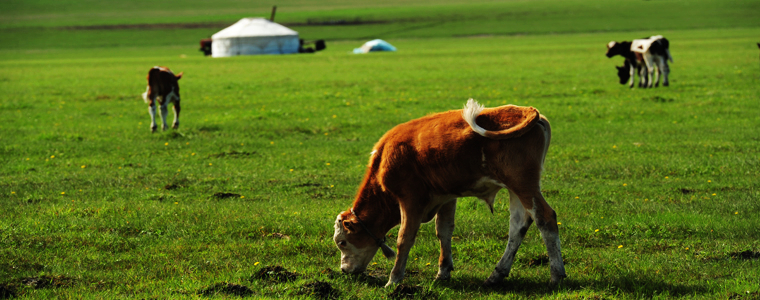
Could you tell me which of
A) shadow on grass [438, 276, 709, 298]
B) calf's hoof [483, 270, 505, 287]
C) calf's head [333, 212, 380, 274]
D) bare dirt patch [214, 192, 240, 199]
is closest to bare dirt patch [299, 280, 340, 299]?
calf's head [333, 212, 380, 274]

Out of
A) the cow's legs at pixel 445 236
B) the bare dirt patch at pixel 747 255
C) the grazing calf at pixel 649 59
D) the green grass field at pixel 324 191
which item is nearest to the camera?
the green grass field at pixel 324 191

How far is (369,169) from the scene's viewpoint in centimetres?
695

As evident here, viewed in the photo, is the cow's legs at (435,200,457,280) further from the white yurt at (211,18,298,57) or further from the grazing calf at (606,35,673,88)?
the white yurt at (211,18,298,57)

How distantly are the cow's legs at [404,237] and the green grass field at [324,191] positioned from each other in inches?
6.0

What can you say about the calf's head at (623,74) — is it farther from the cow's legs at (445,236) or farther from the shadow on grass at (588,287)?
the shadow on grass at (588,287)

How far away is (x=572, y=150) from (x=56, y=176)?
33.3 feet

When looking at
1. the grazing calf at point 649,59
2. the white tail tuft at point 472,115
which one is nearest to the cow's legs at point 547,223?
the white tail tuft at point 472,115

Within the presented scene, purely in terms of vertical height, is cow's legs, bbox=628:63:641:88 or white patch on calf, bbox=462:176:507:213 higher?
white patch on calf, bbox=462:176:507:213

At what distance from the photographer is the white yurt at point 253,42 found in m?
80.6

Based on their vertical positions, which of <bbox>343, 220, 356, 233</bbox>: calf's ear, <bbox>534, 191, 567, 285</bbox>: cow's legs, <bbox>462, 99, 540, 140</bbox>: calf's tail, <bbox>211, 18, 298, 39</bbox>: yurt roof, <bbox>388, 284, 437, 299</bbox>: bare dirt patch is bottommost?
<bbox>211, 18, 298, 39</bbox>: yurt roof

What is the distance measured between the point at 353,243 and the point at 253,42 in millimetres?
76433

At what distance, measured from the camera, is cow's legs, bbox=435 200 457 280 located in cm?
700

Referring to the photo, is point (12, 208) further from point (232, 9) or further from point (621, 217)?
point (232, 9)

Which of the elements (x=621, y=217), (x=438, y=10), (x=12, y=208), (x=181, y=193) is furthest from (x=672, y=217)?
(x=438, y=10)
